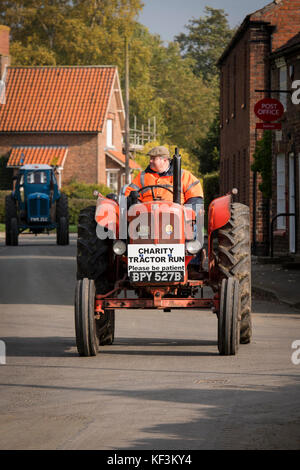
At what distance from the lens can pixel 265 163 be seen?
1382 inches

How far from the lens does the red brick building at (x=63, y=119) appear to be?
75062 mm

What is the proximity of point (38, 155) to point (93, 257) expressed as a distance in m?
62.1

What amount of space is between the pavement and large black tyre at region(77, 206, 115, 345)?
21.1 ft

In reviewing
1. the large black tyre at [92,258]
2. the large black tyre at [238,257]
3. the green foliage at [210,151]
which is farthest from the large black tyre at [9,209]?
the large black tyre at [238,257]

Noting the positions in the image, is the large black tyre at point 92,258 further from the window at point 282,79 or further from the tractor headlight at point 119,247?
the window at point 282,79

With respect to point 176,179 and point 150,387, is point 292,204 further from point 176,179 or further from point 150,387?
point 150,387

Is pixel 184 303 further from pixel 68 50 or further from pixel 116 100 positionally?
pixel 68 50

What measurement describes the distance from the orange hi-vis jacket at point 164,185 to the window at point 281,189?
2054 cm

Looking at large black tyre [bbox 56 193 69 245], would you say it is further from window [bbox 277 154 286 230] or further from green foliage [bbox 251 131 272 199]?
window [bbox 277 154 286 230]

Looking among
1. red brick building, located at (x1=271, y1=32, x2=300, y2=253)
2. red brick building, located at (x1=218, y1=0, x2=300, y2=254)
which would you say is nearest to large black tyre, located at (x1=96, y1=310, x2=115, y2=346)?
red brick building, located at (x1=271, y1=32, x2=300, y2=253)

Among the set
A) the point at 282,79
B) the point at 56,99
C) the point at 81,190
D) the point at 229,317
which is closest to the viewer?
the point at 229,317

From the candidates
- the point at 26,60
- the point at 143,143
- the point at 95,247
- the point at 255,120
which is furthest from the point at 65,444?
the point at 143,143

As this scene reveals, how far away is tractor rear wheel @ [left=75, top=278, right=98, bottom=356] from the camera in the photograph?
11953 millimetres

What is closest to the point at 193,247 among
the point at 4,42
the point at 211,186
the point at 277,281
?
the point at 277,281
